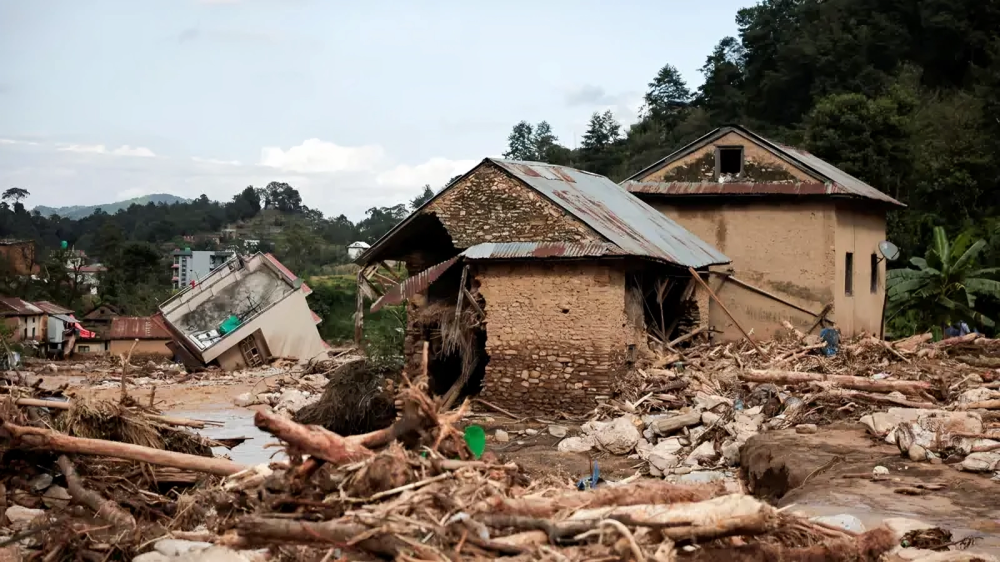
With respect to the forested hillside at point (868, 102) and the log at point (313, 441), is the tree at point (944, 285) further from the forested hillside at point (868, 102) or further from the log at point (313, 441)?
the log at point (313, 441)

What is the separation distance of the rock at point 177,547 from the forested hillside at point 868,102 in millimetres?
30125

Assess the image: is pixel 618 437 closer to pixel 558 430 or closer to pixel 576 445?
pixel 576 445

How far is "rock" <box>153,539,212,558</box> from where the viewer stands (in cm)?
653

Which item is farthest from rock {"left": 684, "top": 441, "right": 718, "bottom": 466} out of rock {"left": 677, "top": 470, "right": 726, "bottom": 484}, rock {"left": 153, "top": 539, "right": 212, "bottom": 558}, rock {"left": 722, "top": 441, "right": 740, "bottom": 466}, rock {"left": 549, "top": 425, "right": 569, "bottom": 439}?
rock {"left": 153, "top": 539, "right": 212, "bottom": 558}

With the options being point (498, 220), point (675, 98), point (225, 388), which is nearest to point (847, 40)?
point (675, 98)

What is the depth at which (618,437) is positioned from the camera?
52.7 ft

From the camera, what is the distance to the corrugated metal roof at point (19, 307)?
4688cm

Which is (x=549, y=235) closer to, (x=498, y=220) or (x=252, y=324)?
(x=498, y=220)

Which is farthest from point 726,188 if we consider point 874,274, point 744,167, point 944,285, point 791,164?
point 944,285

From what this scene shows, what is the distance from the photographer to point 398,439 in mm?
6254

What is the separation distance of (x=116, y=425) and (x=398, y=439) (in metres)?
4.42

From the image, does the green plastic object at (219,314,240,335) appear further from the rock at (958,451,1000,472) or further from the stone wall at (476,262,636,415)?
the rock at (958,451,1000,472)

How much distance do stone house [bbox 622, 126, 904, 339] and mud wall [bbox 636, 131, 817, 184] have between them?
0.07 ft

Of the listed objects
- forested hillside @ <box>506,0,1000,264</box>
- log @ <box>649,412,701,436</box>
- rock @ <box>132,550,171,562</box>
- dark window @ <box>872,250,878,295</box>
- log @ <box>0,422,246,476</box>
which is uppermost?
forested hillside @ <box>506,0,1000,264</box>
